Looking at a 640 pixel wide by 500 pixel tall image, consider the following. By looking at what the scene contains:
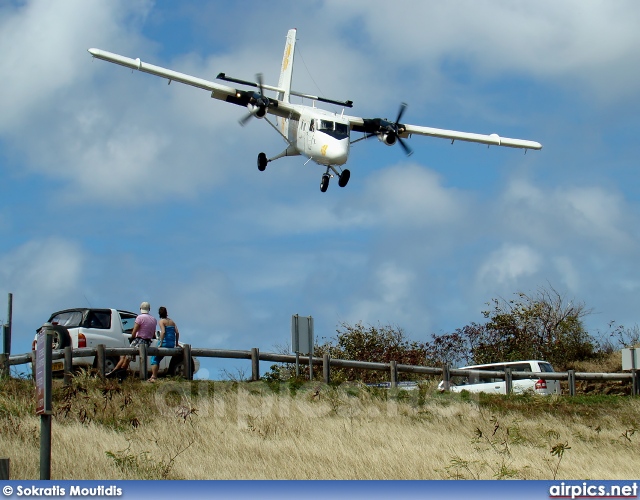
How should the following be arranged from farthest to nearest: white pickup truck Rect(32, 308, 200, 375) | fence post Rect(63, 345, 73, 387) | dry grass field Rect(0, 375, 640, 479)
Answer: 1. white pickup truck Rect(32, 308, 200, 375)
2. fence post Rect(63, 345, 73, 387)
3. dry grass field Rect(0, 375, 640, 479)

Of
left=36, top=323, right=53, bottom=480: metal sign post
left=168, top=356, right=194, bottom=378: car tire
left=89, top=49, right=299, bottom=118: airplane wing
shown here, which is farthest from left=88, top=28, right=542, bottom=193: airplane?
left=36, top=323, right=53, bottom=480: metal sign post

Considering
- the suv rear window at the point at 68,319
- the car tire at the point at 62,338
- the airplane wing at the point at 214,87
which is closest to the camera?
the car tire at the point at 62,338

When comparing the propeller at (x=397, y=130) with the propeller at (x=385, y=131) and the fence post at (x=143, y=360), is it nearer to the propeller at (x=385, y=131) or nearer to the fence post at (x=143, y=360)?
the propeller at (x=385, y=131)

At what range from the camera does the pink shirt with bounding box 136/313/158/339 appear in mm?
18375

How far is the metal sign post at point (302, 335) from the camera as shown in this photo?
70.4 feet

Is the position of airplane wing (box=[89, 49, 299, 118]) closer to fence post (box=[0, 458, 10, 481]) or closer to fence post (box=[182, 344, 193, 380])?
fence post (box=[182, 344, 193, 380])

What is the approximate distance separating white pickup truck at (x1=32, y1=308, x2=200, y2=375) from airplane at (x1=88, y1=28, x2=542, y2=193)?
1384 cm

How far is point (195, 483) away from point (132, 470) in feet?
10.5

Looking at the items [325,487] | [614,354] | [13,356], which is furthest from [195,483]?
[614,354]

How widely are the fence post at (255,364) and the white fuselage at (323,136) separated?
504 inches

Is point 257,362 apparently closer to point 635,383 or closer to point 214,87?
point 635,383

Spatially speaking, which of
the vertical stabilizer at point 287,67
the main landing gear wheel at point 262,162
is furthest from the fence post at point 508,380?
the vertical stabilizer at point 287,67

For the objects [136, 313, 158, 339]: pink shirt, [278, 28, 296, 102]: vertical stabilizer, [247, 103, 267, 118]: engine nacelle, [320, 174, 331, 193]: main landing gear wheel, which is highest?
[278, 28, 296, 102]: vertical stabilizer

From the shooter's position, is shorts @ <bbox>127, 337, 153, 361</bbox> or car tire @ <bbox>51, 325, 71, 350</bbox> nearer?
car tire @ <bbox>51, 325, 71, 350</bbox>
